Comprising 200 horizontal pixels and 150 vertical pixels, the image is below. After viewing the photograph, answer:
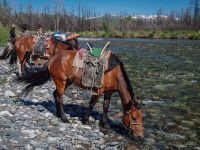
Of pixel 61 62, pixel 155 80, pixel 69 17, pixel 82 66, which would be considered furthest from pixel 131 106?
pixel 69 17

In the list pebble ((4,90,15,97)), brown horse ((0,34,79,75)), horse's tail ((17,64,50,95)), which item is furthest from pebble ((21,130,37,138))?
brown horse ((0,34,79,75))

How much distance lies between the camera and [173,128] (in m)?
8.65

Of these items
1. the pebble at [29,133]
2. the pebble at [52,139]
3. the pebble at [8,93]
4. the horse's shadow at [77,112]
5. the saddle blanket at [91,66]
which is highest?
the saddle blanket at [91,66]

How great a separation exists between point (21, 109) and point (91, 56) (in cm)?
255

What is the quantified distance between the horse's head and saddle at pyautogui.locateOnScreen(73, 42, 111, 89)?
105 cm

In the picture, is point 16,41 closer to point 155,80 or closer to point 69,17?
point 155,80

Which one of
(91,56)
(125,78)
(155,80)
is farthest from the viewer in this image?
(155,80)

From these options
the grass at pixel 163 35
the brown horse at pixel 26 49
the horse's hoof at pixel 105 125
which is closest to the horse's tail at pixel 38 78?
the horse's hoof at pixel 105 125

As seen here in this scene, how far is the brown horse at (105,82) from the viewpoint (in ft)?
23.6

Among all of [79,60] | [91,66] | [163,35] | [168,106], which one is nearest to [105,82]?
[91,66]

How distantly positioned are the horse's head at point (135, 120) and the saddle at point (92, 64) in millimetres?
1054

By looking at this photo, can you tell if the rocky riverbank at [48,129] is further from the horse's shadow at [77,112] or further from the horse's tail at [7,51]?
the horse's tail at [7,51]

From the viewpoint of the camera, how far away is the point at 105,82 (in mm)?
7785

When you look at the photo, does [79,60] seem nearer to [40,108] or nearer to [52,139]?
[40,108]
